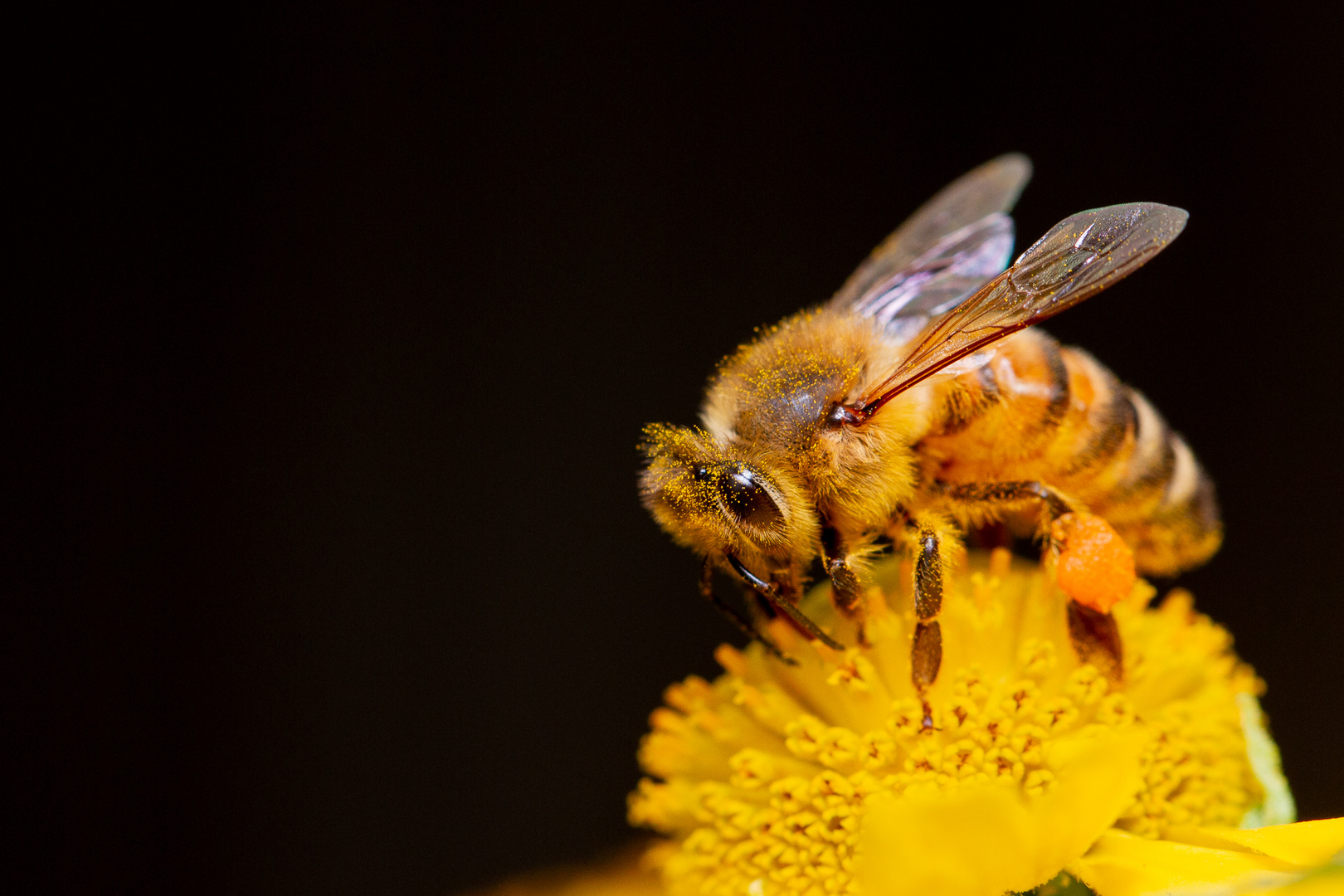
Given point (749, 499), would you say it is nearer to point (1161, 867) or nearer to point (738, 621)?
point (738, 621)

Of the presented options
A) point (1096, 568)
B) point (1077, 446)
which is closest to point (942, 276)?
point (1077, 446)

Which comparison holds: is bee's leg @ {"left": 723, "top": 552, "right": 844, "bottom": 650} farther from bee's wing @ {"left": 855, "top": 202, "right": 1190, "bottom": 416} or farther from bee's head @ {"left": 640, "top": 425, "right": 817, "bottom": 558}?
bee's wing @ {"left": 855, "top": 202, "right": 1190, "bottom": 416}

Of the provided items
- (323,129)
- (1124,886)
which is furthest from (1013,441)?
(323,129)

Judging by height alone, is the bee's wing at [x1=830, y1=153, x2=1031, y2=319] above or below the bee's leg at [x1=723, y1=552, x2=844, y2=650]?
above

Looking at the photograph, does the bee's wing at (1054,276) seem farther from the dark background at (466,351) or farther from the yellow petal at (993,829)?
the dark background at (466,351)

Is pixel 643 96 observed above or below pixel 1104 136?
above

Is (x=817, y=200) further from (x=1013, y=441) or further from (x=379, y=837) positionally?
(x=1013, y=441)

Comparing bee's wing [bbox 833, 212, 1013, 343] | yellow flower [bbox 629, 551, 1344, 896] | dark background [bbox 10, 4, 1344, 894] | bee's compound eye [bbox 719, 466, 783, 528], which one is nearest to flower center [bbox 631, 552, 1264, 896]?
yellow flower [bbox 629, 551, 1344, 896]
